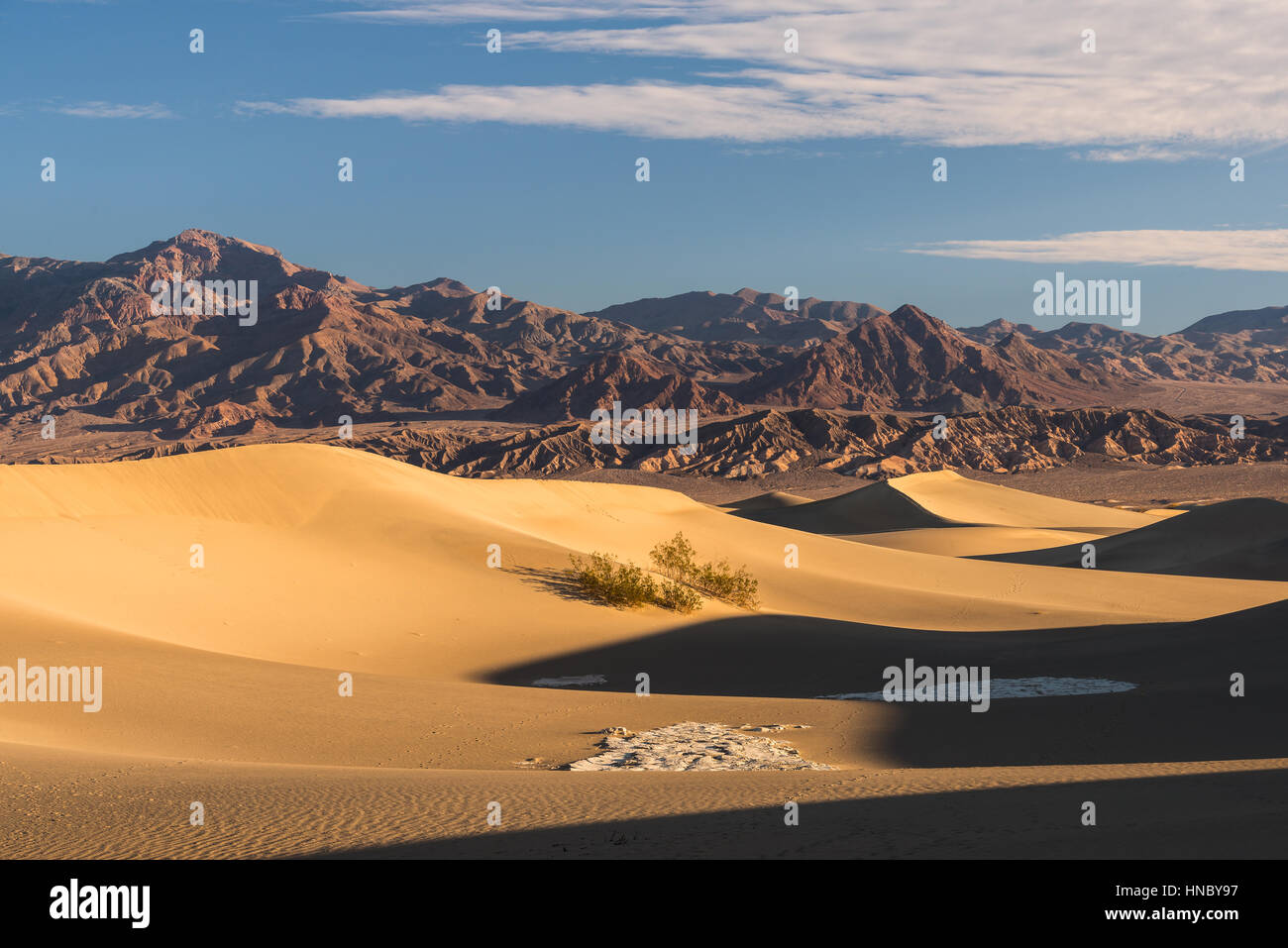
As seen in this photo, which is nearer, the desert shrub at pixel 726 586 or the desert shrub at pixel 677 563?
the desert shrub at pixel 726 586

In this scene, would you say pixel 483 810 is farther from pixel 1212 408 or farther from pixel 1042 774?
pixel 1212 408

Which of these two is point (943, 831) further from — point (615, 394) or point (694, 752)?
point (615, 394)

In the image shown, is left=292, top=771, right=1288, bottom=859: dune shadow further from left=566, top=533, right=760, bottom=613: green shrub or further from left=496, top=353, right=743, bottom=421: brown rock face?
left=496, top=353, right=743, bottom=421: brown rock face

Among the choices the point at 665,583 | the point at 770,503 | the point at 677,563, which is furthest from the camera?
the point at 770,503

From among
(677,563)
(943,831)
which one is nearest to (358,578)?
(677,563)

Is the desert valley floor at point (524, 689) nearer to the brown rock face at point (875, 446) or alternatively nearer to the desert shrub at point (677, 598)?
the desert shrub at point (677, 598)

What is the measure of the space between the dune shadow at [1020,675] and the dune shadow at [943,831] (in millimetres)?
4156

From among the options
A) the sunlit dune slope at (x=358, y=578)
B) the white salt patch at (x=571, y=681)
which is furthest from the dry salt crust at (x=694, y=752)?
the sunlit dune slope at (x=358, y=578)

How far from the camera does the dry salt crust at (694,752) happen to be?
10820mm

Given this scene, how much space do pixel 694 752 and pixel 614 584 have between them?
39.8ft

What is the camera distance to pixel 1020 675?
681 inches

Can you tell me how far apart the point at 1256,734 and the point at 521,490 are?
105ft

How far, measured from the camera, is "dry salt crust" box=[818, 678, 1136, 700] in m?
15.4
